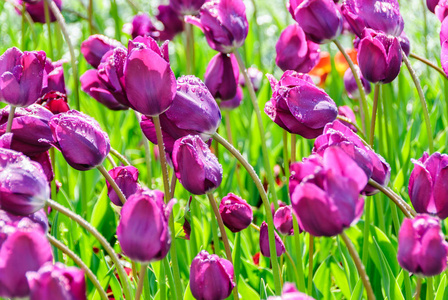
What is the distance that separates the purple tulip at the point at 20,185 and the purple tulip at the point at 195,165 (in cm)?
17

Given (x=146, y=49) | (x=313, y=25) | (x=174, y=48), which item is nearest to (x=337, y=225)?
(x=146, y=49)

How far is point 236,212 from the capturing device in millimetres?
1062

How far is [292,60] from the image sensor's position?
4.38 ft

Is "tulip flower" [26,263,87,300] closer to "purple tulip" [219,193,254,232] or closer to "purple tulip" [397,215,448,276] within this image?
"purple tulip" [397,215,448,276]

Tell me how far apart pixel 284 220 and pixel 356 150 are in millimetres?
394

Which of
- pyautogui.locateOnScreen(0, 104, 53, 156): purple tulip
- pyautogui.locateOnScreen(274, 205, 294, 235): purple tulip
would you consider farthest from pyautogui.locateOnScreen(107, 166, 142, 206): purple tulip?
pyautogui.locateOnScreen(274, 205, 294, 235): purple tulip

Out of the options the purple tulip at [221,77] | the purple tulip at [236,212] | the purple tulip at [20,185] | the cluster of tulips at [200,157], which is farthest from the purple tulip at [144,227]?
the purple tulip at [221,77]

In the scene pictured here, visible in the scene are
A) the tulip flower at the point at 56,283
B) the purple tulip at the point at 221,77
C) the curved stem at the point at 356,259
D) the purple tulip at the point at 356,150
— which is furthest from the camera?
the purple tulip at the point at 221,77

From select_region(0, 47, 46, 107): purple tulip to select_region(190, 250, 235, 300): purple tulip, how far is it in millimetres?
372

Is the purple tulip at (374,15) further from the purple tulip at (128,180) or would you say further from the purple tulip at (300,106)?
the purple tulip at (128,180)

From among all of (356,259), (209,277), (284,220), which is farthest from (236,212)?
(356,259)

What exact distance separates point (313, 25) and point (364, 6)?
9 centimetres

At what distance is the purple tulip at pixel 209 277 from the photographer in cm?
85

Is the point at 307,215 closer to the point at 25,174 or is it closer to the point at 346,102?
the point at 25,174
